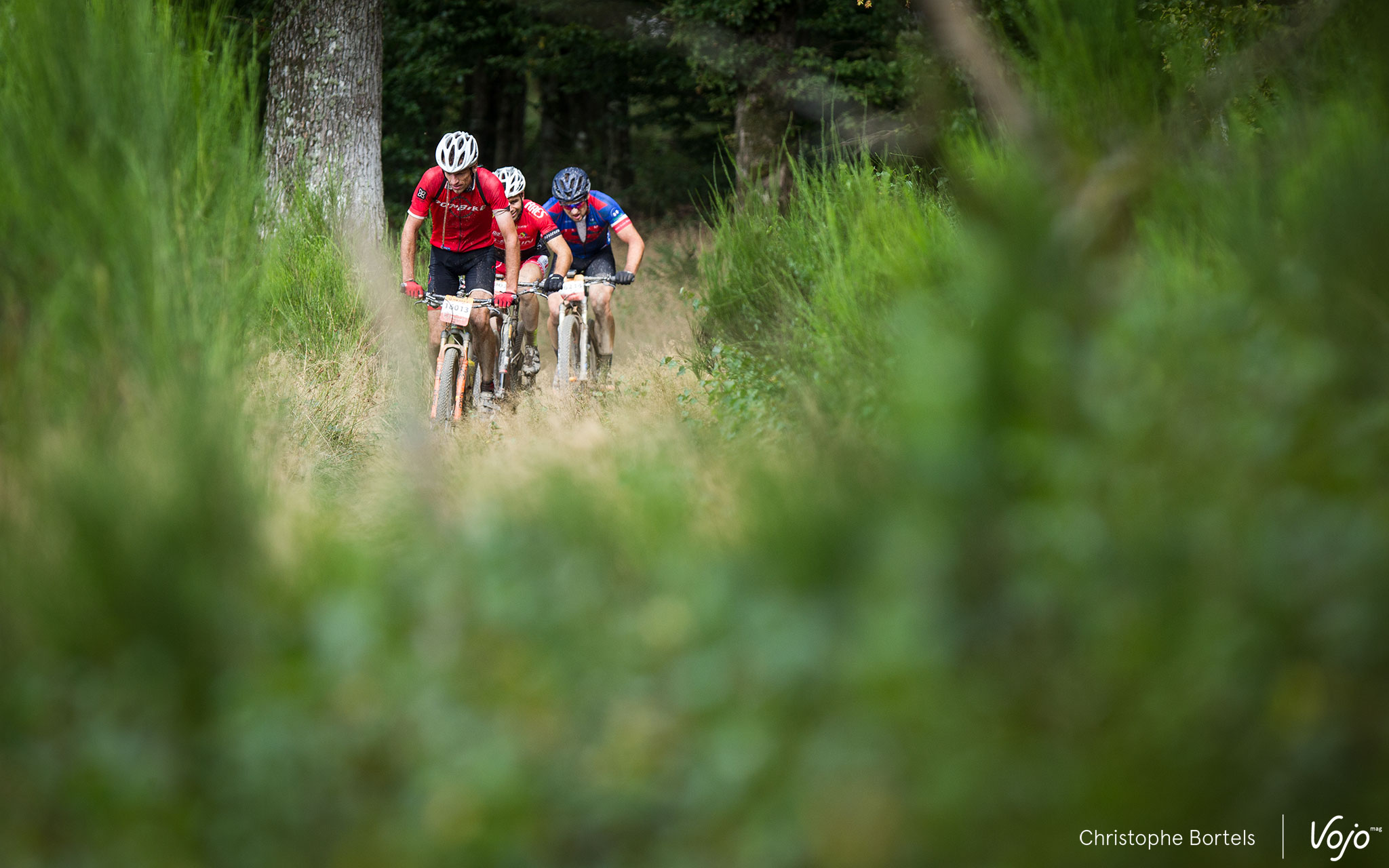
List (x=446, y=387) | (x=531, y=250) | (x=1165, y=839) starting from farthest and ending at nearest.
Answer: (x=531, y=250) < (x=446, y=387) < (x=1165, y=839)

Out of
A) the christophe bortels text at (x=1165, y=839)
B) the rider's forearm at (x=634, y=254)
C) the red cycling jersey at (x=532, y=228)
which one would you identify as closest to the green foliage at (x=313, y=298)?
the red cycling jersey at (x=532, y=228)

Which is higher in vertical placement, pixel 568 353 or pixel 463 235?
pixel 463 235

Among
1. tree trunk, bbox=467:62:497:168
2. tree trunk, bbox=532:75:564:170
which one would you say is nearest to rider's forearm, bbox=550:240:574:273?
tree trunk, bbox=467:62:497:168

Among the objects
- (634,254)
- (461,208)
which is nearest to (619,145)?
(634,254)

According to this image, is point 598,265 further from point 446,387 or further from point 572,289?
point 446,387

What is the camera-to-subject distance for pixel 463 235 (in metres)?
8.11

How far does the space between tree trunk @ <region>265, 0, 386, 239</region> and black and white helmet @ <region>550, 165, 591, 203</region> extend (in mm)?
2053

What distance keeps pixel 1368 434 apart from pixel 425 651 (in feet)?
6.57

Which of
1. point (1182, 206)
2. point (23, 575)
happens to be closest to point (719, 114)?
point (1182, 206)

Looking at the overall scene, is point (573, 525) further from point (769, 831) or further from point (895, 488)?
point (769, 831)

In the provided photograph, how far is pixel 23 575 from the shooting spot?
239cm

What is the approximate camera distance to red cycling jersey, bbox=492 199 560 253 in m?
8.77

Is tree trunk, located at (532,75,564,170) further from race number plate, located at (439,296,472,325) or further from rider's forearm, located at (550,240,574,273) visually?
race number plate, located at (439,296,472,325)

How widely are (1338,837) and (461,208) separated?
703 centimetres
